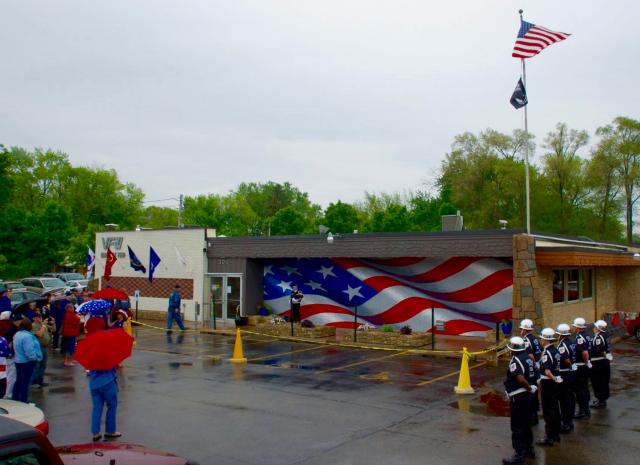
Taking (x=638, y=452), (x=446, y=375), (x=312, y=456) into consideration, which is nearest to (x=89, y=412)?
(x=312, y=456)

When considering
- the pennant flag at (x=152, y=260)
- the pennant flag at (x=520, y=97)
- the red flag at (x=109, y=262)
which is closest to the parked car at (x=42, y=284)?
the red flag at (x=109, y=262)

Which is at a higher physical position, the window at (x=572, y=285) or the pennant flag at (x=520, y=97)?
the pennant flag at (x=520, y=97)

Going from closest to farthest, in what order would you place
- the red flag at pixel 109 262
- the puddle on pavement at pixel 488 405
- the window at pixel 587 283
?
the puddle on pavement at pixel 488 405
the window at pixel 587 283
the red flag at pixel 109 262

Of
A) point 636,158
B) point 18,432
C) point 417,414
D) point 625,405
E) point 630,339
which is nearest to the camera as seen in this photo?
point 18,432

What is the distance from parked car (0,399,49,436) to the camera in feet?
Answer: 23.1

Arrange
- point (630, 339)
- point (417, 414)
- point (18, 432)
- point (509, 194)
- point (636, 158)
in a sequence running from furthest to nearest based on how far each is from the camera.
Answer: point (509, 194) < point (636, 158) < point (630, 339) < point (417, 414) < point (18, 432)

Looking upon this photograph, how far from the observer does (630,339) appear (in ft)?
75.6

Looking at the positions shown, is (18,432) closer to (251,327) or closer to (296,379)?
(296,379)

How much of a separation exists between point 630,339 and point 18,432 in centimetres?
2364

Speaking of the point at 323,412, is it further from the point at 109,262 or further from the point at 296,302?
the point at 109,262

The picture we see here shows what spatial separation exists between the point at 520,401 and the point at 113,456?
19.1 feet

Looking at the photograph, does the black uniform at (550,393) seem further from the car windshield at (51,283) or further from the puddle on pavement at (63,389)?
the car windshield at (51,283)

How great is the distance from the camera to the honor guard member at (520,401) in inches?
339

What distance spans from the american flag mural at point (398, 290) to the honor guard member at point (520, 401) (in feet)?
40.5
